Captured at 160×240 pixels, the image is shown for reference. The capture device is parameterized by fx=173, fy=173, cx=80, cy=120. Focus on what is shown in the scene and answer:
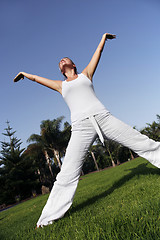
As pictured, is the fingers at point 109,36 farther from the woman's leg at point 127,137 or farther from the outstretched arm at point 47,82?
the woman's leg at point 127,137

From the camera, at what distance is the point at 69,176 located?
2582 mm

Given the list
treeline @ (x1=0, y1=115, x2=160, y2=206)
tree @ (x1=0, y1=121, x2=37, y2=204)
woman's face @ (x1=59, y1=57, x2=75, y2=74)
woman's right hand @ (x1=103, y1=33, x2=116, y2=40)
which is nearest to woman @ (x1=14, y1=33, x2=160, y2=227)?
woman's face @ (x1=59, y1=57, x2=75, y2=74)

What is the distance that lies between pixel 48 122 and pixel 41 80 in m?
32.9

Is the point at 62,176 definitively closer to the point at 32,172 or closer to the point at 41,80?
the point at 41,80

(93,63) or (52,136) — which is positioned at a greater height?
(93,63)

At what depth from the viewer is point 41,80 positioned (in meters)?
3.13

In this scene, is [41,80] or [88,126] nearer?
[88,126]

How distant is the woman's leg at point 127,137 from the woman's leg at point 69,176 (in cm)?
22

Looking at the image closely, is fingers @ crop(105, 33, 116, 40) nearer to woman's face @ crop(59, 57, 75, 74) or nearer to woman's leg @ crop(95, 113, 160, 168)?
woman's face @ crop(59, 57, 75, 74)

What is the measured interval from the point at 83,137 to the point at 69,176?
2.02 ft

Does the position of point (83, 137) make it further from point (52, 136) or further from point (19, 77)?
point (52, 136)

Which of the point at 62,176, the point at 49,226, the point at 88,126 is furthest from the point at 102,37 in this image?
the point at 49,226

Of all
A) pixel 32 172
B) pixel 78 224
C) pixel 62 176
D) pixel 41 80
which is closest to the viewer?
pixel 78 224

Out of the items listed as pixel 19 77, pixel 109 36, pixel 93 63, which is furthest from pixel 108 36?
pixel 19 77
